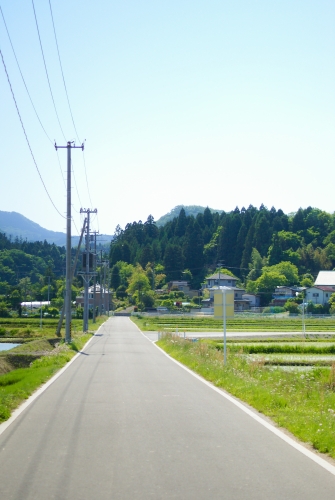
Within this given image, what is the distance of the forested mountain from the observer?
14750cm

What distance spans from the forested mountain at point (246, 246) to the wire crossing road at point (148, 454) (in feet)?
420

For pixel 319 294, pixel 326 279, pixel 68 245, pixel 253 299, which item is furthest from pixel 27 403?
pixel 253 299

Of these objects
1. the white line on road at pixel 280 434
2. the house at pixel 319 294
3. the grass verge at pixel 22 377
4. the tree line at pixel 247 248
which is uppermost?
the tree line at pixel 247 248

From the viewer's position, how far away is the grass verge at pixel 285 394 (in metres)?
8.58

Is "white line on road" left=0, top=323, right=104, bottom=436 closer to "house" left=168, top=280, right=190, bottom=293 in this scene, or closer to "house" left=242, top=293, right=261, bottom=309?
"house" left=242, top=293, right=261, bottom=309

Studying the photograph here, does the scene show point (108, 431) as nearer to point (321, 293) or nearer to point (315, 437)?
point (315, 437)

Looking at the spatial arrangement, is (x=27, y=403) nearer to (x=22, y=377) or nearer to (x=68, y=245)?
(x=22, y=377)

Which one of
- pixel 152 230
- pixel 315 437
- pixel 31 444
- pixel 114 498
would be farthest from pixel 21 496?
pixel 152 230

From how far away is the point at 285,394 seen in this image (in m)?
12.3

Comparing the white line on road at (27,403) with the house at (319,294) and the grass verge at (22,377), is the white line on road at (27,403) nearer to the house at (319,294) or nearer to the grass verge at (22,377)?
the grass verge at (22,377)

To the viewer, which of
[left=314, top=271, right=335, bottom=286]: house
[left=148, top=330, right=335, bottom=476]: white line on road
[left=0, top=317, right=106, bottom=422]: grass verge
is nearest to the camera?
[left=148, top=330, right=335, bottom=476]: white line on road

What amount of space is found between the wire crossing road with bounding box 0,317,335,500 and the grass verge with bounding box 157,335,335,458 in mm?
459

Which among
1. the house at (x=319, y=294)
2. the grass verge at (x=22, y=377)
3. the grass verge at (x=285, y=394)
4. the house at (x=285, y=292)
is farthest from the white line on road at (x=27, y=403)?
the house at (x=285, y=292)

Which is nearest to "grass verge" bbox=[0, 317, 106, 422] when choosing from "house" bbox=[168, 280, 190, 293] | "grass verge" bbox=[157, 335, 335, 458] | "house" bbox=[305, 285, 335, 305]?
"grass verge" bbox=[157, 335, 335, 458]
